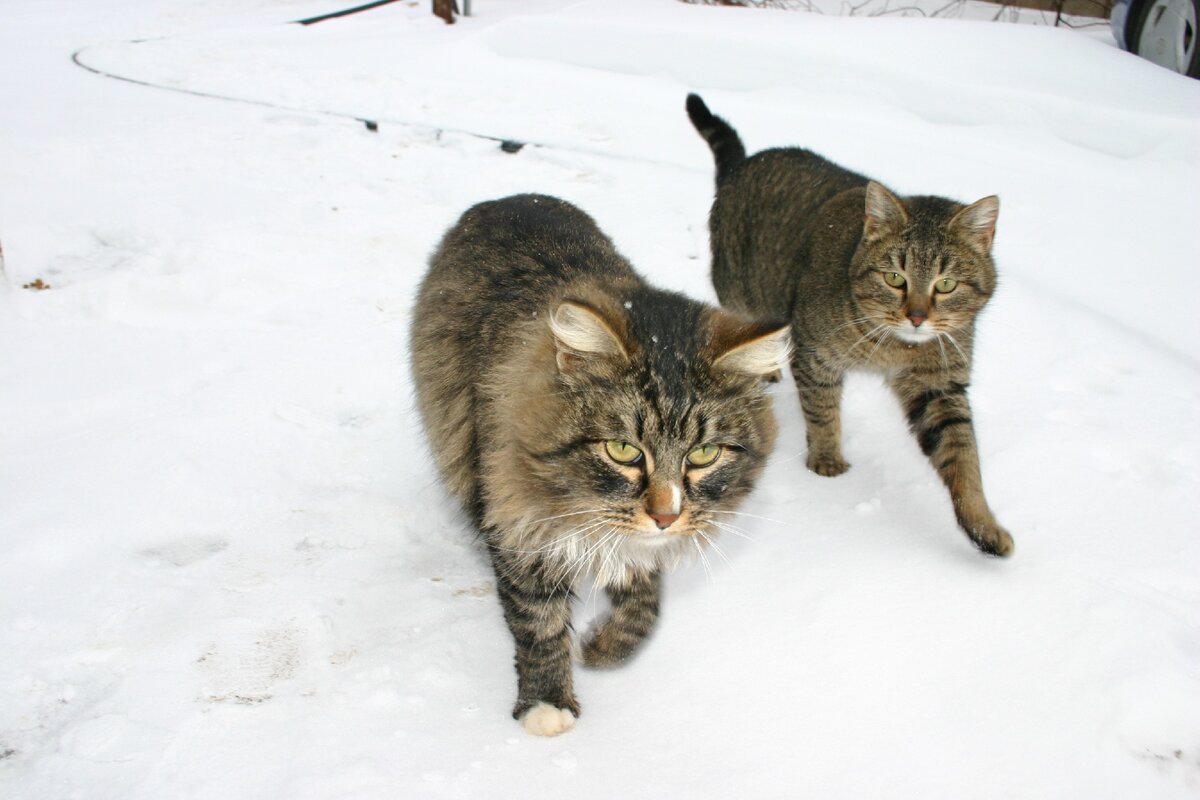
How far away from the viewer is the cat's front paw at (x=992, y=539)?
2.71m

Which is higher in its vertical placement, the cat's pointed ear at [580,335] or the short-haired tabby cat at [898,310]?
the cat's pointed ear at [580,335]

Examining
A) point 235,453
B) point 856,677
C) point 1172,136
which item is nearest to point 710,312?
point 856,677

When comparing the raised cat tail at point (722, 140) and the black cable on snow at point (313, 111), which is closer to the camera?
the raised cat tail at point (722, 140)

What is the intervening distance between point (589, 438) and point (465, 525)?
1038mm

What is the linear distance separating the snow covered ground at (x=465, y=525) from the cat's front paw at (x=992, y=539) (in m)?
0.05

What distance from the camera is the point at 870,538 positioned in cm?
294

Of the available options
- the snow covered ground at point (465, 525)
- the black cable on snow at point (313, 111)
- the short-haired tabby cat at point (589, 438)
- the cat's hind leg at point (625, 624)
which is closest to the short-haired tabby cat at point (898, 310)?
the snow covered ground at point (465, 525)

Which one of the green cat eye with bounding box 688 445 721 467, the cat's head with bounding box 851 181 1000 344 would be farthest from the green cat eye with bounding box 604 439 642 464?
the cat's head with bounding box 851 181 1000 344

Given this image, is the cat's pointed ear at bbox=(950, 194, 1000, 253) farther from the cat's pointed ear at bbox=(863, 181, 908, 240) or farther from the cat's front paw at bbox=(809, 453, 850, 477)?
the cat's front paw at bbox=(809, 453, 850, 477)

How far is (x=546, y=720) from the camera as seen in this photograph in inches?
87.1

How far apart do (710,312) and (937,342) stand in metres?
1.25

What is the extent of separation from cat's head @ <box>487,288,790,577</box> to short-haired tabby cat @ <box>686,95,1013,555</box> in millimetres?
1104

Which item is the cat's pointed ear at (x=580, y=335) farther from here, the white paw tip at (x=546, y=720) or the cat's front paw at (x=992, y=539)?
the cat's front paw at (x=992, y=539)

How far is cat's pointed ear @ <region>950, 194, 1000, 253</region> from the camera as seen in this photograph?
308cm
